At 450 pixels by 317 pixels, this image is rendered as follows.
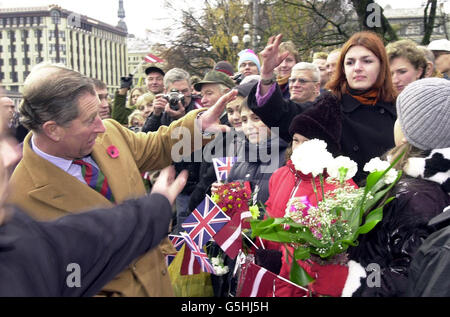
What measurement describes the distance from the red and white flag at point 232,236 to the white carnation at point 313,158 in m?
0.83

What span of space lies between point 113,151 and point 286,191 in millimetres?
1046

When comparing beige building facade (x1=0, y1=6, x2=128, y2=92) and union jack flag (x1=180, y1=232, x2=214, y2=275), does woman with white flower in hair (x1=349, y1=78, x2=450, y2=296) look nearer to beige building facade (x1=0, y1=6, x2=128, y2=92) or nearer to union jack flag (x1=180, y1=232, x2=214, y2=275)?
union jack flag (x1=180, y1=232, x2=214, y2=275)

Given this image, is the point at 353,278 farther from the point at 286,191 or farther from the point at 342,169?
the point at 286,191

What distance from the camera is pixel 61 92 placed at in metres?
2.28

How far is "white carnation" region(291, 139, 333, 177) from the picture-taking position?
2.21 meters

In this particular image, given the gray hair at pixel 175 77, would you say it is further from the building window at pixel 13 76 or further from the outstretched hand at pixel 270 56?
the building window at pixel 13 76

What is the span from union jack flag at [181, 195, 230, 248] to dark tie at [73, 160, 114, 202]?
800 millimetres

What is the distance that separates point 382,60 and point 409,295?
2.05 m

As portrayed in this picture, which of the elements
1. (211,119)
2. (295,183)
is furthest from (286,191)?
(211,119)

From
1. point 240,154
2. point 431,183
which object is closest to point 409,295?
point 431,183

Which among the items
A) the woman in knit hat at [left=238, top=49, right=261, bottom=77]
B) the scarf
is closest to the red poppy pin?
the scarf
